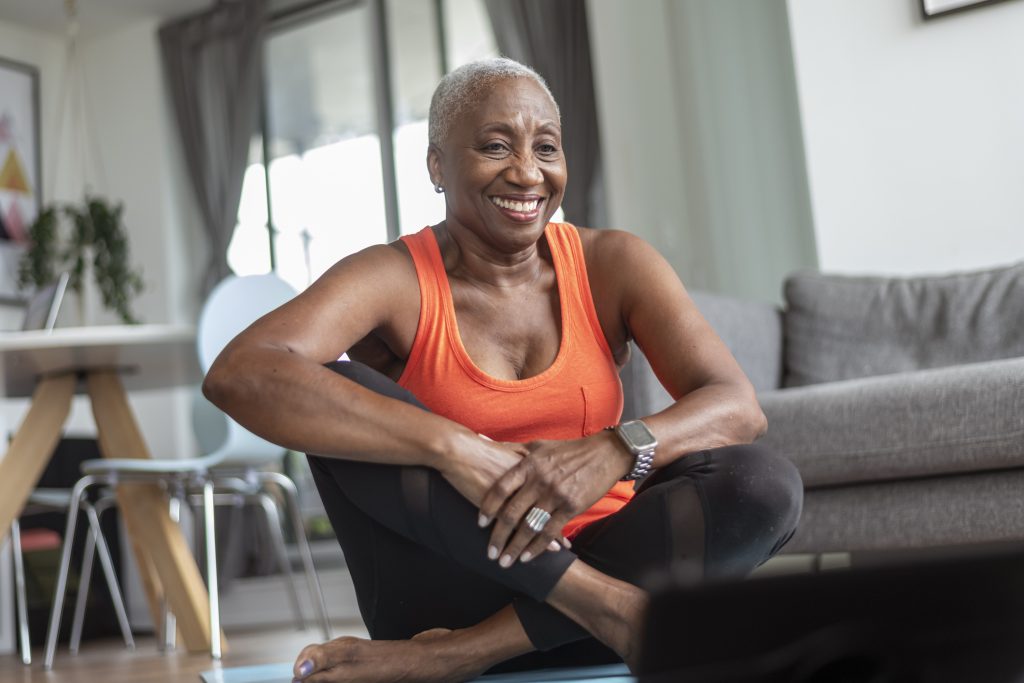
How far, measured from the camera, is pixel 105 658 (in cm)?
366

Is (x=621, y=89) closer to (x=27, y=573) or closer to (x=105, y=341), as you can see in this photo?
(x=105, y=341)

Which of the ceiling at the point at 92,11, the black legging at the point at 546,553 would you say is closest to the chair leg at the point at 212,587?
the black legging at the point at 546,553

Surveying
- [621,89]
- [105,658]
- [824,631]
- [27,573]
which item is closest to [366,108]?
[621,89]

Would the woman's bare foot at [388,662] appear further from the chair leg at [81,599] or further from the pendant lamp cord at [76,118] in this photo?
the pendant lamp cord at [76,118]

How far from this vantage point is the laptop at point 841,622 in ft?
2.48

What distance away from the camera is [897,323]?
288cm

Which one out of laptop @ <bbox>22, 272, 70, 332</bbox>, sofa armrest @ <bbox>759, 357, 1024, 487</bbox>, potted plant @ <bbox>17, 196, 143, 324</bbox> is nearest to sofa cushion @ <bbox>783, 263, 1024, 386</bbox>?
sofa armrest @ <bbox>759, 357, 1024, 487</bbox>

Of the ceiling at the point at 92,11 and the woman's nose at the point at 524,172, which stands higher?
the ceiling at the point at 92,11

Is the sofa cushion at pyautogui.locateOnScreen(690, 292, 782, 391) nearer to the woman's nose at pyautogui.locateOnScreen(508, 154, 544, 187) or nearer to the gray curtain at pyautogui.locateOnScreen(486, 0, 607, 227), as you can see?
the woman's nose at pyautogui.locateOnScreen(508, 154, 544, 187)

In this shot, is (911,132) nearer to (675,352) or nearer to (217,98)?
(675,352)

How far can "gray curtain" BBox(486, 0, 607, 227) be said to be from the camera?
4.54 meters

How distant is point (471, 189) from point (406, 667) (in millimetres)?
652

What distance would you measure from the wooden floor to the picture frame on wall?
6.81ft

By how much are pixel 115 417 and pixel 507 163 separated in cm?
240
